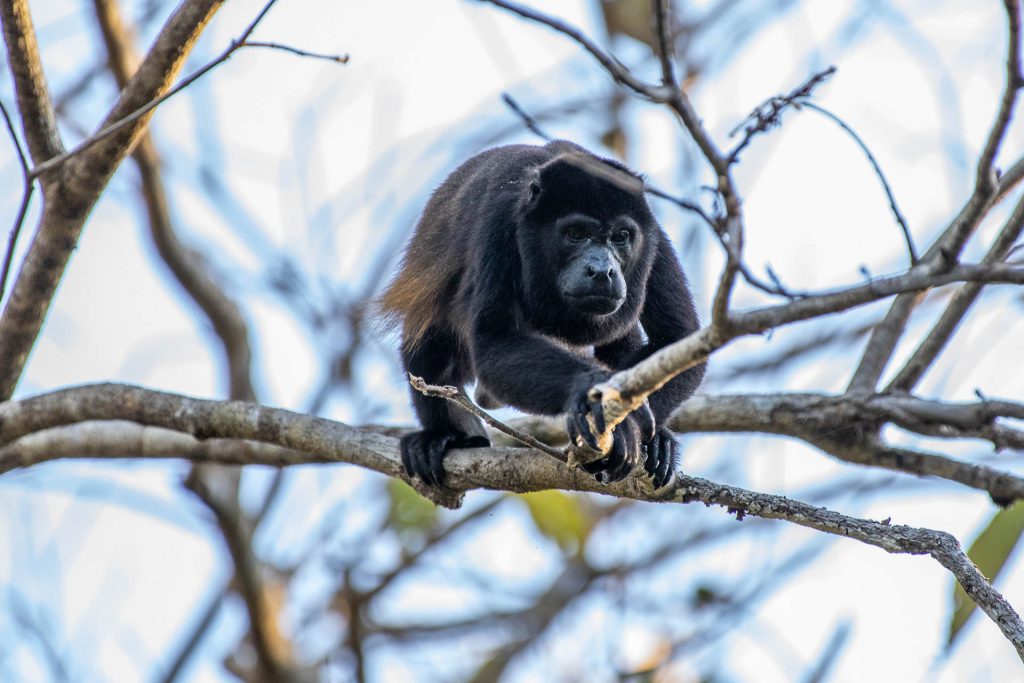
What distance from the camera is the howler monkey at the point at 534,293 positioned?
378 cm

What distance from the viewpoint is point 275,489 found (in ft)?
26.1

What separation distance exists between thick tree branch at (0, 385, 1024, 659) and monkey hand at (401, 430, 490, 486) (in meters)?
0.05

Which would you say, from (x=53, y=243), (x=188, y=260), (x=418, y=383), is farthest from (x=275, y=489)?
(x=418, y=383)

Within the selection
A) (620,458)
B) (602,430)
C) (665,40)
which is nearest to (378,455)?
(620,458)

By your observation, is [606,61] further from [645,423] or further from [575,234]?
[575,234]

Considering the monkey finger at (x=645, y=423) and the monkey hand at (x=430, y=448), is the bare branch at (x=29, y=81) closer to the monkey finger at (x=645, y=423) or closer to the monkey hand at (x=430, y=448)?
the monkey hand at (x=430, y=448)

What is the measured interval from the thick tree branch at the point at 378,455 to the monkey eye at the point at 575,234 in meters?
0.93

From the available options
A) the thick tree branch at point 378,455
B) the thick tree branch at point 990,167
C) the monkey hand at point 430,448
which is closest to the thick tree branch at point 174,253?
the thick tree branch at point 378,455

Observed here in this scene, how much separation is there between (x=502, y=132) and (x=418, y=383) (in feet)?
18.7

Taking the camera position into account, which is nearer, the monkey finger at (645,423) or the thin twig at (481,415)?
the thin twig at (481,415)

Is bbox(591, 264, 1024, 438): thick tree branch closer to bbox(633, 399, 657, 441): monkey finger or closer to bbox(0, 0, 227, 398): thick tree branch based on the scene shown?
bbox(633, 399, 657, 441): monkey finger

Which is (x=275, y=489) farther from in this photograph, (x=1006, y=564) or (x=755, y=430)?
(x=1006, y=564)

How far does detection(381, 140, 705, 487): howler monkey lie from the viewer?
378 cm

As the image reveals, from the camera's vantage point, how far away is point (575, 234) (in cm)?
423
